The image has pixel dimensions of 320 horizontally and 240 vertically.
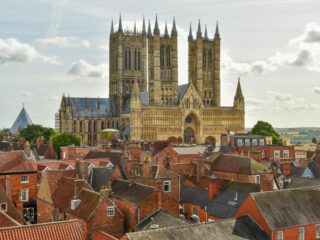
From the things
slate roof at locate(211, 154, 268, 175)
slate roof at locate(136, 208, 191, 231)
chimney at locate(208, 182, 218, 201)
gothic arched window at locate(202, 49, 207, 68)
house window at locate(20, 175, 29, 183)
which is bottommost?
slate roof at locate(136, 208, 191, 231)

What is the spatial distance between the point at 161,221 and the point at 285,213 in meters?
8.65

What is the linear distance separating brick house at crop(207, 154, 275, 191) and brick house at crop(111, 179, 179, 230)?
12255mm

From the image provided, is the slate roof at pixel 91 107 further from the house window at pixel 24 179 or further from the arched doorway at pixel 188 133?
the house window at pixel 24 179

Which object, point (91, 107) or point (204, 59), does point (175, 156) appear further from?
point (204, 59)

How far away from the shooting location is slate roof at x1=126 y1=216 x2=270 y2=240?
26.6m

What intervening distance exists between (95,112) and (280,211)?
113612 mm

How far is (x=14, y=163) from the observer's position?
48.2m

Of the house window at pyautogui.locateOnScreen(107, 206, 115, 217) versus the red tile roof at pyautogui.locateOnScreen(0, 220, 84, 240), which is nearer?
the red tile roof at pyautogui.locateOnScreen(0, 220, 84, 240)

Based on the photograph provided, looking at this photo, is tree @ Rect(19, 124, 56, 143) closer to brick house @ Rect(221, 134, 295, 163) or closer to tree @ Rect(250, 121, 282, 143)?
tree @ Rect(250, 121, 282, 143)

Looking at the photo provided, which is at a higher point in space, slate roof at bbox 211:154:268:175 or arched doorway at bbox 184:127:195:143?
arched doorway at bbox 184:127:195:143

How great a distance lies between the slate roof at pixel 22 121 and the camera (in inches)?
5586

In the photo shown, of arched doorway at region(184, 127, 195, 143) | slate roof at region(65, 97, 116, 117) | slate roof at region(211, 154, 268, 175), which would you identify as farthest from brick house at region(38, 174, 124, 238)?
slate roof at region(65, 97, 116, 117)

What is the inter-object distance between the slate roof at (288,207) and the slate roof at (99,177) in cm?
1622

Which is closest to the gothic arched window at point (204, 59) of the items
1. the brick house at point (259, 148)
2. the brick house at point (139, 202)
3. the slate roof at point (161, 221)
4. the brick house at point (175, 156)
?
the brick house at point (259, 148)
